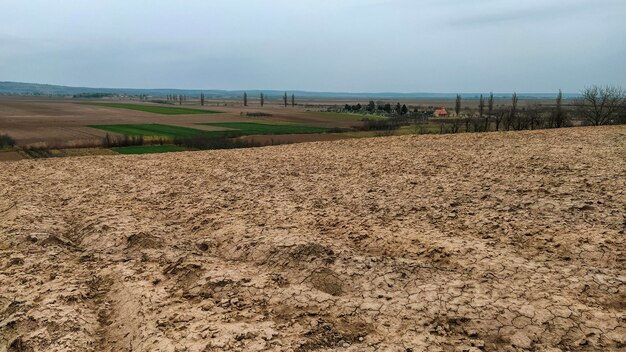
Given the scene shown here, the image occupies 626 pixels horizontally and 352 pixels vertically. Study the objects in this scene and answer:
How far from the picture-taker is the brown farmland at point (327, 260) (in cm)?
506

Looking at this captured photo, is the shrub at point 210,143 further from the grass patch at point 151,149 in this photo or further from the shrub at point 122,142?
the shrub at point 122,142

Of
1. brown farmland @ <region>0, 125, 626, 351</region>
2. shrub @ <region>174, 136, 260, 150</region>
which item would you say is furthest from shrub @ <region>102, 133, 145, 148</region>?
brown farmland @ <region>0, 125, 626, 351</region>

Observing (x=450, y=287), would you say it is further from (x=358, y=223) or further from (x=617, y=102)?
(x=617, y=102)

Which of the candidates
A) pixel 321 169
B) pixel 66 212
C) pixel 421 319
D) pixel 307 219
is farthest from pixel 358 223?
pixel 66 212

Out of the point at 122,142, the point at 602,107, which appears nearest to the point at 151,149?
the point at 122,142

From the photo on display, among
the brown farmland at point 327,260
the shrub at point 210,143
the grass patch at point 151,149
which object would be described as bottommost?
the grass patch at point 151,149

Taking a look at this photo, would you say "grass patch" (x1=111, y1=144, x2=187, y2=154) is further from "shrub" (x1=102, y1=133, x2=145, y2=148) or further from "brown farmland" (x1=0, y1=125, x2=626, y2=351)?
"brown farmland" (x1=0, y1=125, x2=626, y2=351)

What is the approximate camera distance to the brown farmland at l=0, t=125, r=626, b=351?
16.6 feet

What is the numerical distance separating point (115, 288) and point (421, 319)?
4.18 meters

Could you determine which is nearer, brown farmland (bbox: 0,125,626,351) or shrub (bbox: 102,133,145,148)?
brown farmland (bbox: 0,125,626,351)

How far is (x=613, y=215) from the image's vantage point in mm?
7945

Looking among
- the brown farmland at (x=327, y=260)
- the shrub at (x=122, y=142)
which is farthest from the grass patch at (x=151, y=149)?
the brown farmland at (x=327, y=260)

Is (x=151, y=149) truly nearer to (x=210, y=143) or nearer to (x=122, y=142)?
(x=122, y=142)

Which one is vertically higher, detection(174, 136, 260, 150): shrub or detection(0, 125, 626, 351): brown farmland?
detection(0, 125, 626, 351): brown farmland
